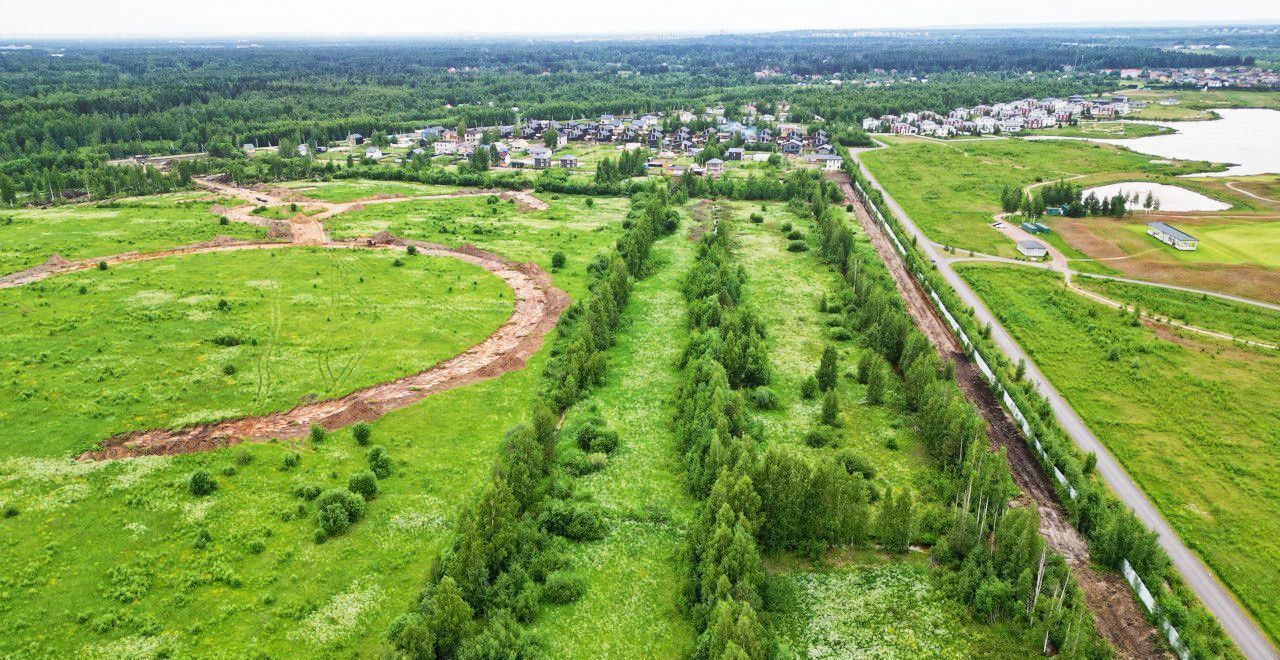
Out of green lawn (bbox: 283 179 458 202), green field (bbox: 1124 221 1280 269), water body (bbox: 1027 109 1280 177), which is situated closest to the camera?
green field (bbox: 1124 221 1280 269)

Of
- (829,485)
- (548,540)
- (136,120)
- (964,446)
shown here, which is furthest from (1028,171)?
(136,120)

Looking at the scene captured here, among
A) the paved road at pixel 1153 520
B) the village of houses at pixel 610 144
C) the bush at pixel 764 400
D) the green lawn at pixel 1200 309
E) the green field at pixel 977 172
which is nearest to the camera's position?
the paved road at pixel 1153 520

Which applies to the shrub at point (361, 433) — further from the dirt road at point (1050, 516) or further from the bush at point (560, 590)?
the dirt road at point (1050, 516)

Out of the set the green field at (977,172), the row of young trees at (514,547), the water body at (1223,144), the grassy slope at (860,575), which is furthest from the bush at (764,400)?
the water body at (1223,144)

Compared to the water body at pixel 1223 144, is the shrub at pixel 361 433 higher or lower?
lower

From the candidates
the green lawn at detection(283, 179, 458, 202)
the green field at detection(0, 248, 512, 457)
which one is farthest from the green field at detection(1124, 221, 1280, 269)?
the green lawn at detection(283, 179, 458, 202)

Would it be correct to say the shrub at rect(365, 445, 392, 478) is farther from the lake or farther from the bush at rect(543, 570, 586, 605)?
the lake

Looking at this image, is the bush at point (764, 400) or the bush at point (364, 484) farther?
the bush at point (764, 400)
